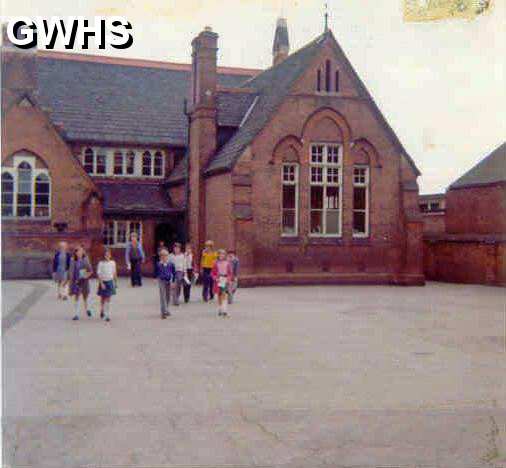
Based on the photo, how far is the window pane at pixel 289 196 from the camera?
33.7 metres

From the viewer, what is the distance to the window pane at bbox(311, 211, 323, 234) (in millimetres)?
33938

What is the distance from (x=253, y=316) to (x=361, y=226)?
48.2 ft

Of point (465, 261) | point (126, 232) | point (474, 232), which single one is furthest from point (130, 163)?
point (474, 232)

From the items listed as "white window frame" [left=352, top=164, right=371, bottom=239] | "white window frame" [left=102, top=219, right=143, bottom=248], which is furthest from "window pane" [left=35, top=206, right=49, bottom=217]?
"white window frame" [left=352, top=164, right=371, bottom=239]

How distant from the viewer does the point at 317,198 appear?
34.2m

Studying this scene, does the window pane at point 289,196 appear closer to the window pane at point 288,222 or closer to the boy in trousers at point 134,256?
the window pane at point 288,222

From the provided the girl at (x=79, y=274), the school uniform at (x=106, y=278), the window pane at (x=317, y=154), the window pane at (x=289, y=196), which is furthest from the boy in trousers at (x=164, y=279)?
the window pane at (x=317, y=154)

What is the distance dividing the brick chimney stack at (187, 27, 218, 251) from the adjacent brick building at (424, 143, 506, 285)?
10855 mm

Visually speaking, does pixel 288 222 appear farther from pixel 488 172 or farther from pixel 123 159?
pixel 488 172

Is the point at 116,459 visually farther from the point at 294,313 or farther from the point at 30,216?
the point at 30,216

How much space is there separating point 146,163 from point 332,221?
12.8 metres

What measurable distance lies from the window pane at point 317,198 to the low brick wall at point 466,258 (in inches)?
285

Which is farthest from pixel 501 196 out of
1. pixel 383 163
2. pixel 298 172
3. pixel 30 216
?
pixel 30 216

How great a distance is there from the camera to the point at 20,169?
3656cm
